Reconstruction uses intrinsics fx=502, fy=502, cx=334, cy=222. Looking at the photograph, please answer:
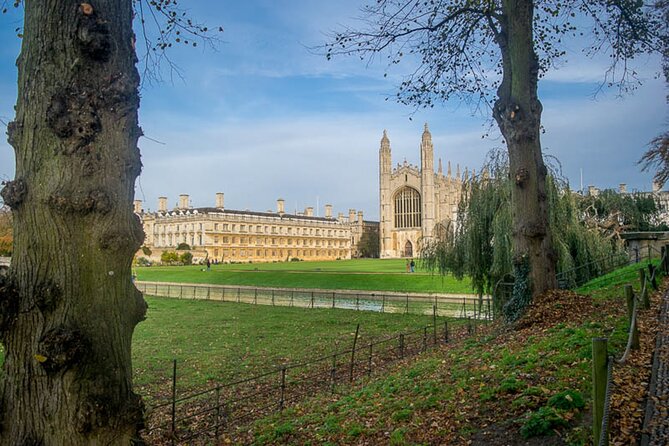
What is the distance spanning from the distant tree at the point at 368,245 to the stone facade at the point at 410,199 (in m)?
14.7

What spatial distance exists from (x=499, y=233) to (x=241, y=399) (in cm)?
1022

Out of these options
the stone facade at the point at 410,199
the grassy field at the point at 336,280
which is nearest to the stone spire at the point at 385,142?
the stone facade at the point at 410,199

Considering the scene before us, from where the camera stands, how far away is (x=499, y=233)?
575 inches

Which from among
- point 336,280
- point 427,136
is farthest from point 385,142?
point 336,280

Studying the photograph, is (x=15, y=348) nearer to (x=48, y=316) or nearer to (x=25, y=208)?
(x=48, y=316)

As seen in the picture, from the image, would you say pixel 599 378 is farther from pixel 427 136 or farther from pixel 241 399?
pixel 427 136

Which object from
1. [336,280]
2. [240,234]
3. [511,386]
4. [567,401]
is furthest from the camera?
[240,234]

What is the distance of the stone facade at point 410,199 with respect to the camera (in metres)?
89.2

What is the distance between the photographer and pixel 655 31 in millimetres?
9562

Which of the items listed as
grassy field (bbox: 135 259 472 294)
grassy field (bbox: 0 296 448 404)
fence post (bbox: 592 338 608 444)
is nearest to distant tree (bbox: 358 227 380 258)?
grassy field (bbox: 135 259 472 294)

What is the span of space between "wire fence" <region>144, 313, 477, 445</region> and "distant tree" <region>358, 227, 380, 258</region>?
3806 inches

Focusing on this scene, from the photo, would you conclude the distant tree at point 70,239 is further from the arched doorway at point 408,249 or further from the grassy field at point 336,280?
the arched doorway at point 408,249

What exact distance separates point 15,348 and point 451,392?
14.1 ft

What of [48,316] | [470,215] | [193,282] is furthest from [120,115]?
[193,282]
